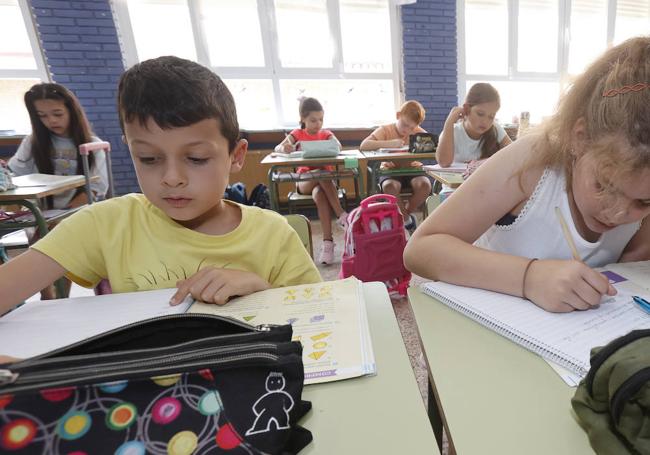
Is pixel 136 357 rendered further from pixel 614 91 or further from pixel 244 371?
pixel 614 91

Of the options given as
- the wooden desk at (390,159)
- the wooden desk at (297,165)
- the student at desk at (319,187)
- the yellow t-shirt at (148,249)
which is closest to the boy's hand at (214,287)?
the yellow t-shirt at (148,249)

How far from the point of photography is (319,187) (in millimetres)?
3053

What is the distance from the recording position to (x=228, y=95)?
30.1 inches

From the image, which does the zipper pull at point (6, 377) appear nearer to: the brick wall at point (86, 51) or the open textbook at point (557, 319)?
the open textbook at point (557, 319)

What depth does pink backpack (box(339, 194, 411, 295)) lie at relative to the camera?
1.85 metres

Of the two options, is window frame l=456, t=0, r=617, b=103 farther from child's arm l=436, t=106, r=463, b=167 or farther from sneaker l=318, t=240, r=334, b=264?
sneaker l=318, t=240, r=334, b=264

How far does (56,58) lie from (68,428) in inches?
177

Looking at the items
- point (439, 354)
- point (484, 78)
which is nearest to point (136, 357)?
point (439, 354)

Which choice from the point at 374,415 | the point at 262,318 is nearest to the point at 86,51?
the point at 262,318

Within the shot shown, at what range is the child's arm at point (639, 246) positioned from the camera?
2.41ft

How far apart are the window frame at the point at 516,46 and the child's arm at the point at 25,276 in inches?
181

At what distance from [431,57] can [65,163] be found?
3.75m

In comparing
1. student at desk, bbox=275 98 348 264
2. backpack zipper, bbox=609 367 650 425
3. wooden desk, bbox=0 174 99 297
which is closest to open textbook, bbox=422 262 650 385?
backpack zipper, bbox=609 367 650 425

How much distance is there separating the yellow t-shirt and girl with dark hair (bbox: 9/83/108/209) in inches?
74.6
